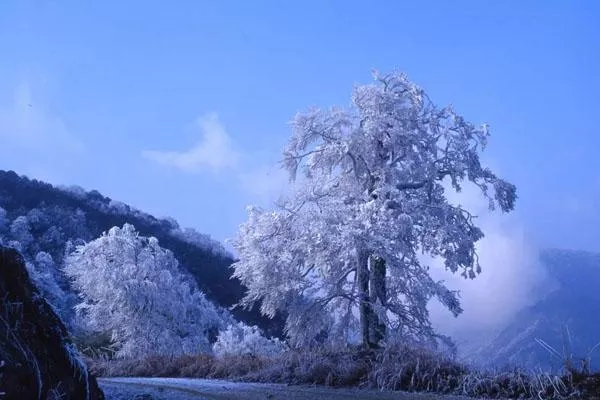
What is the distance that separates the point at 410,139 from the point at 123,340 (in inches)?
917

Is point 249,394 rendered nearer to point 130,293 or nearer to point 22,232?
point 130,293

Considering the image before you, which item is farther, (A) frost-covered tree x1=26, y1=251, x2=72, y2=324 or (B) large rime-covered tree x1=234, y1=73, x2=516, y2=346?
(A) frost-covered tree x1=26, y1=251, x2=72, y2=324

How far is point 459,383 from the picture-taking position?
8172mm

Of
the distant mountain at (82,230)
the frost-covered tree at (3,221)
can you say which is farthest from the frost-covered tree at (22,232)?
the frost-covered tree at (3,221)

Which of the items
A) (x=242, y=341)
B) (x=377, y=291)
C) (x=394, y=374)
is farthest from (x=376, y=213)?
(x=242, y=341)

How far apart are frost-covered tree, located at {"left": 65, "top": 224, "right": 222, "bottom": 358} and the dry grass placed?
20341 mm

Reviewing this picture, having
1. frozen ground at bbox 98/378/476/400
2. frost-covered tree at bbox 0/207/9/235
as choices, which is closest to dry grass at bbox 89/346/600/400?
frozen ground at bbox 98/378/476/400

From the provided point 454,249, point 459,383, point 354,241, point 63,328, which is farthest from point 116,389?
point 454,249

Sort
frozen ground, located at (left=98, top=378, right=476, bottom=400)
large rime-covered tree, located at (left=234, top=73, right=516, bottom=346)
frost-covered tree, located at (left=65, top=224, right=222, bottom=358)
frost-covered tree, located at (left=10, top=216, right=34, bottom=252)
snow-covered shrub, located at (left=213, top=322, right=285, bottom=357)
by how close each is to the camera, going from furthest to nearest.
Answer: frost-covered tree, located at (left=10, top=216, right=34, bottom=252)
frost-covered tree, located at (left=65, top=224, right=222, bottom=358)
snow-covered shrub, located at (left=213, top=322, right=285, bottom=357)
large rime-covered tree, located at (left=234, top=73, right=516, bottom=346)
frozen ground, located at (left=98, top=378, right=476, bottom=400)

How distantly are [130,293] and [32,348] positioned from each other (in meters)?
29.2

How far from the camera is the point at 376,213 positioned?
568 inches

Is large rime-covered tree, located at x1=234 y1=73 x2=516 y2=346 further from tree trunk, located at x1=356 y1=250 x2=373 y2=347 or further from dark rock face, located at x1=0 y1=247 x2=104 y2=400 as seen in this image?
dark rock face, located at x1=0 y1=247 x2=104 y2=400

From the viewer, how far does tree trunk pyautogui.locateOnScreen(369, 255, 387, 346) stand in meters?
15.4

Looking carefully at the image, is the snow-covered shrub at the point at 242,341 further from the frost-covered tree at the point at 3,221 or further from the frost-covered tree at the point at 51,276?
the frost-covered tree at the point at 3,221
